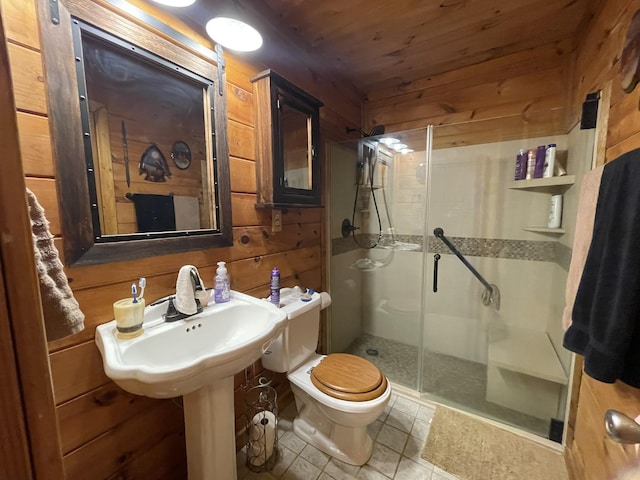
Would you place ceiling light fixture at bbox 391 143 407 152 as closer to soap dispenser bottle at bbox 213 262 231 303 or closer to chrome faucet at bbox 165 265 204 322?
soap dispenser bottle at bbox 213 262 231 303

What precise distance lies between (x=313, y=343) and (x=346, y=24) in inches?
72.9

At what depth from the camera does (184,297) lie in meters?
1.03

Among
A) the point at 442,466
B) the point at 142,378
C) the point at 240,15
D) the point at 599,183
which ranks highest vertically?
the point at 240,15

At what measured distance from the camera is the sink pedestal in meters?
0.98

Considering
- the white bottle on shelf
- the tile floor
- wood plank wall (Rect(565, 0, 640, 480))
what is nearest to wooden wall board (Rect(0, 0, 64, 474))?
wood plank wall (Rect(565, 0, 640, 480))

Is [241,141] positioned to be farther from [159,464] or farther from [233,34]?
[159,464]

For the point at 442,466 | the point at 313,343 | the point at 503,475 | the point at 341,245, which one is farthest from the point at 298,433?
the point at 341,245

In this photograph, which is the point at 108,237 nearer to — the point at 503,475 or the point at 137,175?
the point at 137,175

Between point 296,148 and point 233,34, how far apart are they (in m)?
0.58

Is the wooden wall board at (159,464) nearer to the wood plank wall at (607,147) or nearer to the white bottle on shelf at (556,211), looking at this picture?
the wood plank wall at (607,147)

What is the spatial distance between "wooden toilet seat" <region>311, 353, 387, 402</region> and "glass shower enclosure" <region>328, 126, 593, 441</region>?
30.0 inches

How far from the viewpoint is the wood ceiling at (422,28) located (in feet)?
4.50

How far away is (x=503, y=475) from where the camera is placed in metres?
1.28

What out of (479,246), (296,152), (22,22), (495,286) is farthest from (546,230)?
(22,22)
